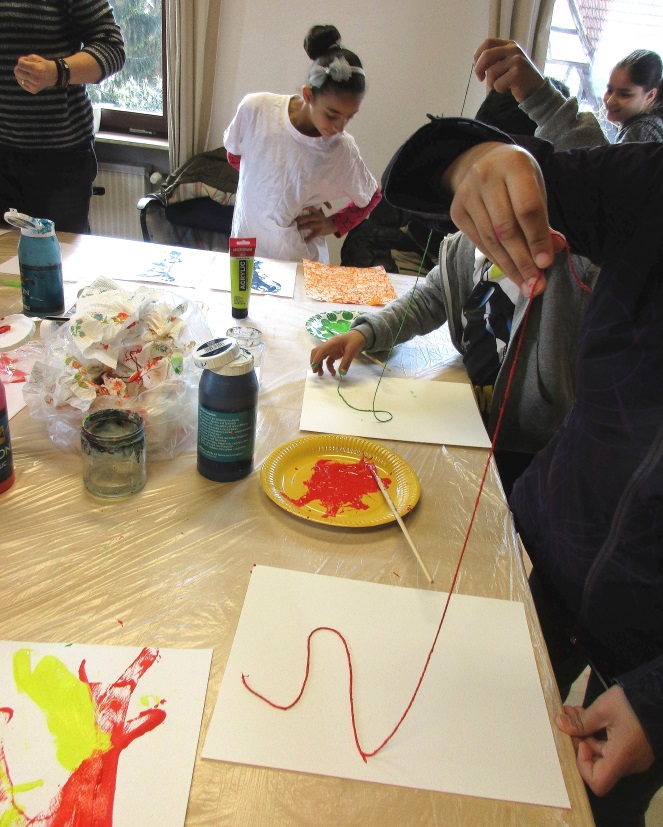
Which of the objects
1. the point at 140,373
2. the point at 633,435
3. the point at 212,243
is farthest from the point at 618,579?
the point at 212,243

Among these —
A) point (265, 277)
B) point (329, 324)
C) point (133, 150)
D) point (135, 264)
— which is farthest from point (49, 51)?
point (133, 150)

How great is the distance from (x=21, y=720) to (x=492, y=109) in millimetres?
1920

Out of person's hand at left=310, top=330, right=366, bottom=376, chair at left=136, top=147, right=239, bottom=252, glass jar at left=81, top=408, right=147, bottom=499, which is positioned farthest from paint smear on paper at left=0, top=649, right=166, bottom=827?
chair at left=136, top=147, right=239, bottom=252

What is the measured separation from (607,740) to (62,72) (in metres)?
1.91

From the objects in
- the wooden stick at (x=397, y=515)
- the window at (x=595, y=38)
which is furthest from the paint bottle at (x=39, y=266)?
the window at (x=595, y=38)

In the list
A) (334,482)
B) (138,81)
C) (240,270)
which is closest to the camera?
(334,482)

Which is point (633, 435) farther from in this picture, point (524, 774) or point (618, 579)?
point (524, 774)

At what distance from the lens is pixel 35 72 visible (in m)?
1.53

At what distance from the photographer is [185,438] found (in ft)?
3.12

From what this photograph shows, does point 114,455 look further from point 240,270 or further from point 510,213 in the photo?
point 240,270

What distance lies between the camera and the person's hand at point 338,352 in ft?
3.90

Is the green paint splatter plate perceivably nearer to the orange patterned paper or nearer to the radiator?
the orange patterned paper

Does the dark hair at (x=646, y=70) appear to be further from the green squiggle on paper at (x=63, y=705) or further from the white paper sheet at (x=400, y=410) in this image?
the green squiggle on paper at (x=63, y=705)

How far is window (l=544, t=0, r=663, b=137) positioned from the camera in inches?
116
